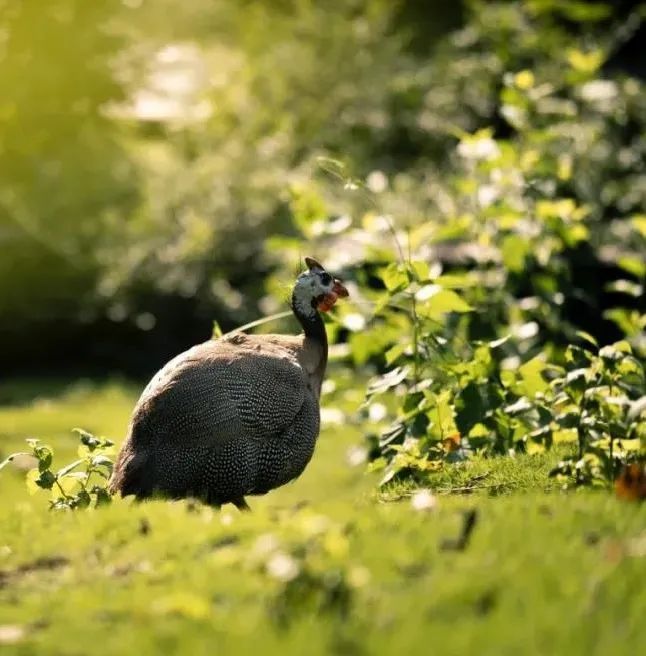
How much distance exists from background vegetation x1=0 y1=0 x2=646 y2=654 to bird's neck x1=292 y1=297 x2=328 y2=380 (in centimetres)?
25

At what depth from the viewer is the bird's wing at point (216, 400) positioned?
19.4 feet

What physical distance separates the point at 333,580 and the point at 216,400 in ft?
7.61

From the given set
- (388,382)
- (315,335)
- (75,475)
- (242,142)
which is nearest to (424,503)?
(388,382)

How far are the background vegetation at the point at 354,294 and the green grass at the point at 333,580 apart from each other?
0.04 ft

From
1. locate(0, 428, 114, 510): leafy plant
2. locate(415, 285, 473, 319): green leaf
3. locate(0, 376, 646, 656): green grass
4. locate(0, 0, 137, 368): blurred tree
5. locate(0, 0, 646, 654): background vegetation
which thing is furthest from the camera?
locate(0, 0, 137, 368): blurred tree

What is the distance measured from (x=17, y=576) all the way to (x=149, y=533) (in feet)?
1.54

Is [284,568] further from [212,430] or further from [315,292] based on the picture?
[315,292]

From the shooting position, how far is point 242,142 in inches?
658

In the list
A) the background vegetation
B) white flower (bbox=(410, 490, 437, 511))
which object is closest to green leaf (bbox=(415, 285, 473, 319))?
the background vegetation

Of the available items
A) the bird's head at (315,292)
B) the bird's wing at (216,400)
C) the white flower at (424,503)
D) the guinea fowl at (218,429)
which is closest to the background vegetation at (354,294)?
the white flower at (424,503)

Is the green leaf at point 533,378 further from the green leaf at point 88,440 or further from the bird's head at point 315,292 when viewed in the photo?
the green leaf at point 88,440

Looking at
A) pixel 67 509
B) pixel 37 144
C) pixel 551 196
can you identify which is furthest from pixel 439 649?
pixel 37 144

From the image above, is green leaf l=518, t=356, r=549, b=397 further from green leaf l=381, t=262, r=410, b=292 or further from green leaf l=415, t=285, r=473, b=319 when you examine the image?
green leaf l=381, t=262, r=410, b=292

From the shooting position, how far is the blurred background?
12.1 m
